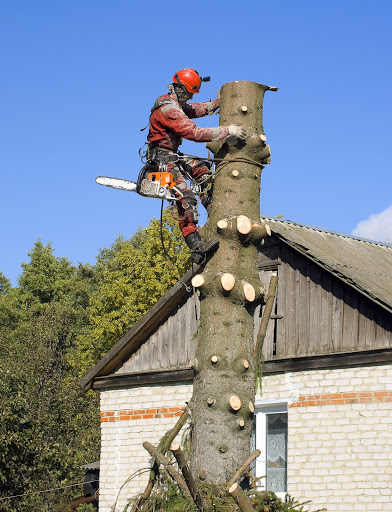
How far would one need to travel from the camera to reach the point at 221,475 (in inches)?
201

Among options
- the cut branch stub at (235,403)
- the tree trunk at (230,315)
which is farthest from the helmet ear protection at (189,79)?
the cut branch stub at (235,403)

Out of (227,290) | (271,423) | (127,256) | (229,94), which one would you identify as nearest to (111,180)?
(229,94)

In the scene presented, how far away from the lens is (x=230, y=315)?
5.33 m

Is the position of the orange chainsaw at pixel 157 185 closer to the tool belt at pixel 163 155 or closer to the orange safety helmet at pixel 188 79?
the tool belt at pixel 163 155

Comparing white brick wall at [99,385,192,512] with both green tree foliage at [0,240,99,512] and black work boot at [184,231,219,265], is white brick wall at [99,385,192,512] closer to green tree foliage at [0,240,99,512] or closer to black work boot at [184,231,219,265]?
green tree foliage at [0,240,99,512]

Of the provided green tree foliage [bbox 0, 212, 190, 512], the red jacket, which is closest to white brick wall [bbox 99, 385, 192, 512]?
green tree foliage [bbox 0, 212, 190, 512]

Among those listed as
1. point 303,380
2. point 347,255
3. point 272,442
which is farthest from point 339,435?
point 347,255

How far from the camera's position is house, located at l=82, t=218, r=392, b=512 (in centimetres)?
1066

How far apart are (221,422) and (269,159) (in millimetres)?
1972

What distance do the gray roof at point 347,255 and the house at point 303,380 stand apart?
1.4 inches

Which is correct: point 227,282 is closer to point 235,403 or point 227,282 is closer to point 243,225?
point 243,225

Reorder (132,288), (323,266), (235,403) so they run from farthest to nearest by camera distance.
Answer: (132,288), (323,266), (235,403)

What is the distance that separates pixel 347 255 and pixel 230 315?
8183mm

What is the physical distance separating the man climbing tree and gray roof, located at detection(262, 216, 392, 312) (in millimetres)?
5051
